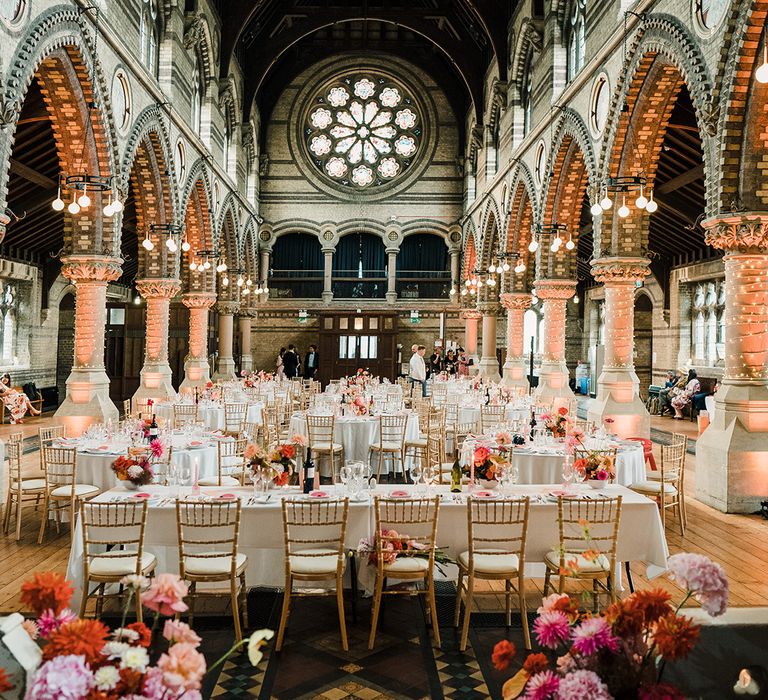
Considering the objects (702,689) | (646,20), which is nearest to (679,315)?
(646,20)

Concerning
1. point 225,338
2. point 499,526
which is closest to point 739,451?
point 499,526

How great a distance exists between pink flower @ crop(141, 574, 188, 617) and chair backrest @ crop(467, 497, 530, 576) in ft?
10.4

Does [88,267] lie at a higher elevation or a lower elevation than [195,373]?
higher

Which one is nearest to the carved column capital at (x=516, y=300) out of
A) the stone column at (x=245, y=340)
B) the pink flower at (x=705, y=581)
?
the stone column at (x=245, y=340)

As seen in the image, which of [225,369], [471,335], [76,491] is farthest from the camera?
[471,335]

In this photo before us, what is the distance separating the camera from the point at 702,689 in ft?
5.86

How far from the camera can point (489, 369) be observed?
24.3 meters

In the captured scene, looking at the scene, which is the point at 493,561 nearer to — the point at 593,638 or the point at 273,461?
the point at 273,461

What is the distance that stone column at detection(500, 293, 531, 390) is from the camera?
2012 centimetres

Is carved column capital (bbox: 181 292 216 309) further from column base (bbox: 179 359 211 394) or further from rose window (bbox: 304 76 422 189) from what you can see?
rose window (bbox: 304 76 422 189)

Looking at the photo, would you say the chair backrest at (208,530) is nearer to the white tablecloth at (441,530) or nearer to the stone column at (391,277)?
the white tablecloth at (441,530)

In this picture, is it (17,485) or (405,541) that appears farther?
(17,485)

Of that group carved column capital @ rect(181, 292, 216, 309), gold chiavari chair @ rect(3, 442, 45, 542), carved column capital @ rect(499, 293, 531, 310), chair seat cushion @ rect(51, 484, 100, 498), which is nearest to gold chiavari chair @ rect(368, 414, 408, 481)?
chair seat cushion @ rect(51, 484, 100, 498)

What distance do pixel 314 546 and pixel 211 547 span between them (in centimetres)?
77
